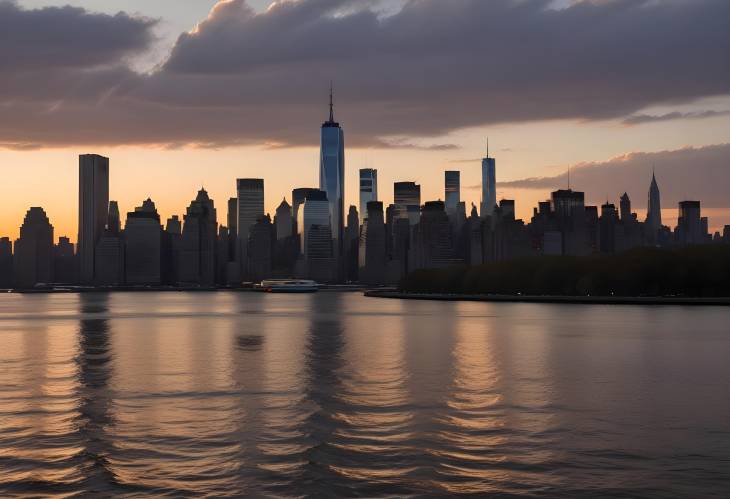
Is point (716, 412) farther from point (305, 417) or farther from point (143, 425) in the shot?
point (143, 425)

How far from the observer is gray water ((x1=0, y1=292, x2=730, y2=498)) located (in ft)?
68.5

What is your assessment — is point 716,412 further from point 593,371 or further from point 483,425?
point 593,371

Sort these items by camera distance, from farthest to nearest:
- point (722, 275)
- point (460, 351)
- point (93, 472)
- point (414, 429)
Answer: point (722, 275) < point (460, 351) < point (414, 429) < point (93, 472)

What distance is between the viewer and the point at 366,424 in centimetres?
2914

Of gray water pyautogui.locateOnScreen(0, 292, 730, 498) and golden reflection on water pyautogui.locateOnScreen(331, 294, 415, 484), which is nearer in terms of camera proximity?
gray water pyautogui.locateOnScreen(0, 292, 730, 498)

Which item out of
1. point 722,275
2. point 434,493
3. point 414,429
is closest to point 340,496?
point 434,493

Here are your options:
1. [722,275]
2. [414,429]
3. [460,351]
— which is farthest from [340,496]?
[722,275]

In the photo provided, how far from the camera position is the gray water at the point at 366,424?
68.5 feet

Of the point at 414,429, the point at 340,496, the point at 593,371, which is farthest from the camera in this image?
the point at 593,371

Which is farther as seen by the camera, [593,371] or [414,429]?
[593,371]

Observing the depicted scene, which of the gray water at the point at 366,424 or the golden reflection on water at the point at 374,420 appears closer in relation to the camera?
the gray water at the point at 366,424

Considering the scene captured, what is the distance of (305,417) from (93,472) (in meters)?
9.98

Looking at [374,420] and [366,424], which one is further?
[374,420]

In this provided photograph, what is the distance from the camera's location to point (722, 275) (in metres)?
198
